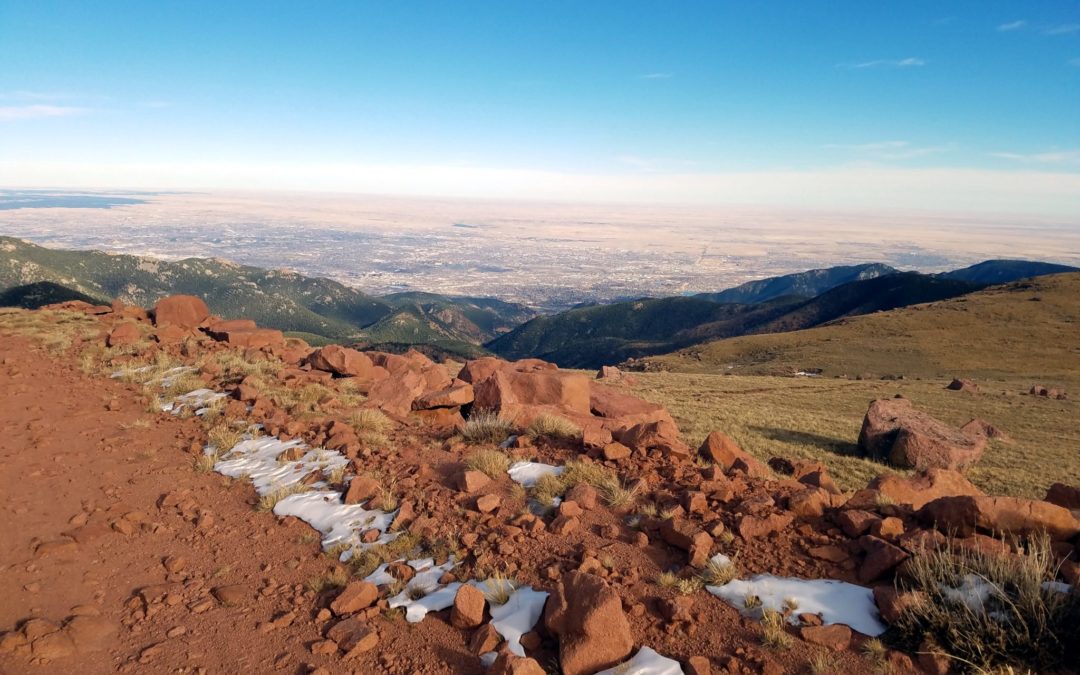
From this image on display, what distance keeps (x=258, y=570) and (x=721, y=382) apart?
36.4m

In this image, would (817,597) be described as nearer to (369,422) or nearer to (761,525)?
(761,525)

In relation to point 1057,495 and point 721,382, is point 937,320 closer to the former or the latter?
point 721,382

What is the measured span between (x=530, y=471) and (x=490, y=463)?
72 cm

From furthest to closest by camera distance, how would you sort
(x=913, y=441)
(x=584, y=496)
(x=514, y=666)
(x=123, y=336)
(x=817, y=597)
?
(x=123, y=336)
(x=913, y=441)
(x=584, y=496)
(x=817, y=597)
(x=514, y=666)

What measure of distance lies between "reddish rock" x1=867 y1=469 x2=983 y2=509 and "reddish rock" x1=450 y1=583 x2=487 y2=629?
6137 mm

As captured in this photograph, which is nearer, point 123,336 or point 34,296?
point 123,336

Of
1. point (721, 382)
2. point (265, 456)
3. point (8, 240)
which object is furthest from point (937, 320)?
point (8, 240)

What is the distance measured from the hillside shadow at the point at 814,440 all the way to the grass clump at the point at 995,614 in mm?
15275

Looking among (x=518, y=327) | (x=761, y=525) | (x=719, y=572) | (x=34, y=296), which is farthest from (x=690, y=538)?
(x=518, y=327)

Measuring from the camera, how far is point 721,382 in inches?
1551

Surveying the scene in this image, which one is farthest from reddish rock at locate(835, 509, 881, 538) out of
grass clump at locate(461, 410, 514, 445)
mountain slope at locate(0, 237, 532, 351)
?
mountain slope at locate(0, 237, 532, 351)

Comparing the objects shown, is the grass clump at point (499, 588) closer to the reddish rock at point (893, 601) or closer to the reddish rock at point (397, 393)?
the reddish rock at point (893, 601)

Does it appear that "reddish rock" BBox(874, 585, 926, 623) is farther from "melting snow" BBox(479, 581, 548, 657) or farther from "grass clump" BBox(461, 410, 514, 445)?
"grass clump" BBox(461, 410, 514, 445)

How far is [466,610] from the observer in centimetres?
564
